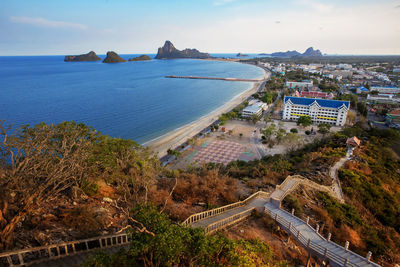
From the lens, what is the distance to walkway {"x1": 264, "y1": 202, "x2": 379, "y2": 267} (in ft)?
38.7

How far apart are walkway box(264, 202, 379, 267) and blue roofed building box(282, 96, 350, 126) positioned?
5417cm

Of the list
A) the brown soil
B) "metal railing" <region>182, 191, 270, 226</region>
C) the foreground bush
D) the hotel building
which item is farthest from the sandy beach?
the hotel building

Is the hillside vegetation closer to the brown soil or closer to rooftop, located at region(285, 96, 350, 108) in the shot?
the brown soil

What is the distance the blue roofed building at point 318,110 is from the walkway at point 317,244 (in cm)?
5417

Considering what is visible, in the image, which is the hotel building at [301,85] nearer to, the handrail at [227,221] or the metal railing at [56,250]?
the handrail at [227,221]

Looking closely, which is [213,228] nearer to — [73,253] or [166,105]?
[73,253]

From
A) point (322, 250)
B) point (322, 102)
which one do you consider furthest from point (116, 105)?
point (322, 250)

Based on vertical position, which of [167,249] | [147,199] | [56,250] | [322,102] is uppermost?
[167,249]

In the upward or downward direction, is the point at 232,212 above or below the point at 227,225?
below

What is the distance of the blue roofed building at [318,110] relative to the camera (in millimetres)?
59594

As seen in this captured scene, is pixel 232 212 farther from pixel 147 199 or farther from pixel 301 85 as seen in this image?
pixel 301 85

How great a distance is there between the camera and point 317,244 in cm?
1295

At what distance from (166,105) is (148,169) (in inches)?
2213

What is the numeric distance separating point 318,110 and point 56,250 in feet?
219
